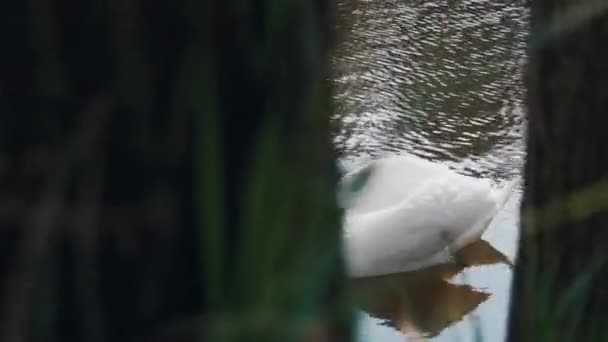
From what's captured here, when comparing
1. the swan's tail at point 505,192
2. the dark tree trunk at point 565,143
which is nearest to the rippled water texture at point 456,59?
the swan's tail at point 505,192

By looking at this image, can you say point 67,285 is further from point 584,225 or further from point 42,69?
point 584,225

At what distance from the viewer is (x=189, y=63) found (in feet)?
1.43

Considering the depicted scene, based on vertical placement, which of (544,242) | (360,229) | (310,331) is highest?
(310,331)

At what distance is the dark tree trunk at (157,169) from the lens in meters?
0.43

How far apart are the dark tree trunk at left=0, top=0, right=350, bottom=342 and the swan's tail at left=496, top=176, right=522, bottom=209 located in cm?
251

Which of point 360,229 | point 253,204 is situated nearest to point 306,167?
point 253,204

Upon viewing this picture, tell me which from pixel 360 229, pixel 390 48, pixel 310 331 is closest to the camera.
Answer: pixel 310 331

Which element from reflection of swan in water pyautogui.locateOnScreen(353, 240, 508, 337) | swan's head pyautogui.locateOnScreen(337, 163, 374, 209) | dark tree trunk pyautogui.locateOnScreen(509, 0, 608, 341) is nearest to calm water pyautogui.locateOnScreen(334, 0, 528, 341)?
reflection of swan in water pyautogui.locateOnScreen(353, 240, 508, 337)

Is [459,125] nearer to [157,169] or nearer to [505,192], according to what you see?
[505,192]

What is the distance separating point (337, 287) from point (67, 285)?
0.38 feet

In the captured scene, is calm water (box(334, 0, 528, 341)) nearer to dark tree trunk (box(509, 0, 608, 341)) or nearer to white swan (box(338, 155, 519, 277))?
white swan (box(338, 155, 519, 277))

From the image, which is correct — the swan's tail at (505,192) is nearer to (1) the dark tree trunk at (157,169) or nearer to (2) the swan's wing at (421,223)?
(2) the swan's wing at (421,223)

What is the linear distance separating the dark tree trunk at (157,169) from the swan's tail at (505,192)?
98.8 inches

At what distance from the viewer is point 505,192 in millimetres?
2912
